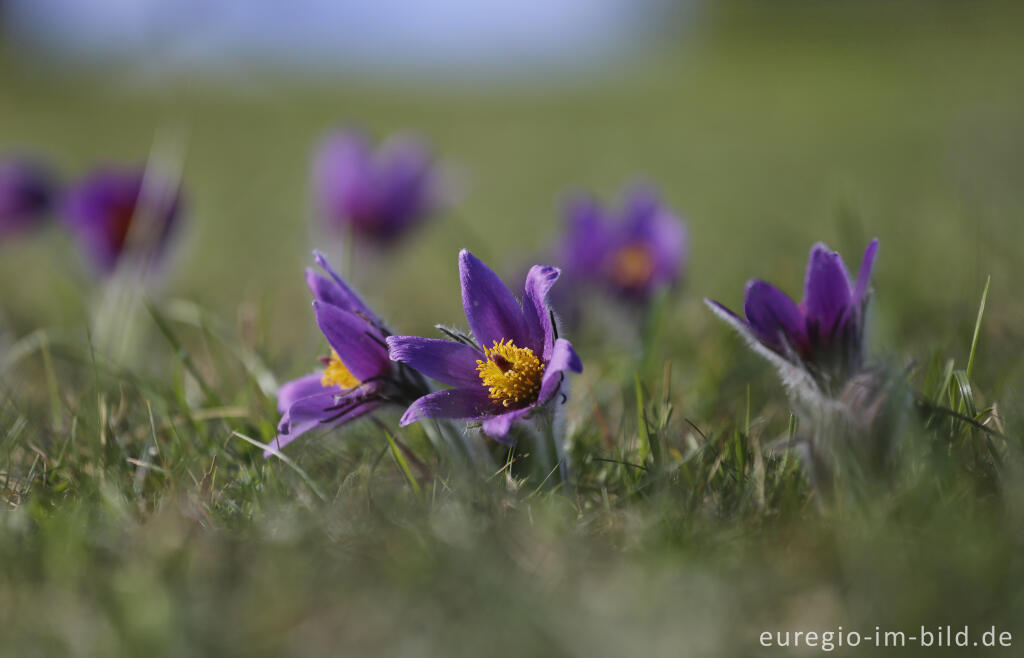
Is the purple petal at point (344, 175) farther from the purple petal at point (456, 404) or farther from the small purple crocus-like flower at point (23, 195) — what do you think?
the purple petal at point (456, 404)

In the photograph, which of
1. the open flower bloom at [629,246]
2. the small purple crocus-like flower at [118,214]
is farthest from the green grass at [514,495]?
the small purple crocus-like flower at [118,214]

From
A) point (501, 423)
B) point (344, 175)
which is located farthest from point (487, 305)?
point (344, 175)

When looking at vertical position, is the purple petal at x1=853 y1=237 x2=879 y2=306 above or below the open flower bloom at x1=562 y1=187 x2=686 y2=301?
above

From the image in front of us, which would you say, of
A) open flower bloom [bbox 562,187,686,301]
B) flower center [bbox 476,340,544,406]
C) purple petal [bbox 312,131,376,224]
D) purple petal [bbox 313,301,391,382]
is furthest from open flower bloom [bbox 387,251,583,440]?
purple petal [bbox 312,131,376,224]

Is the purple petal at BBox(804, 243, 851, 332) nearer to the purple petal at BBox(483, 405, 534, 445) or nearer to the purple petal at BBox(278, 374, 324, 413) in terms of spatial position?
the purple petal at BBox(483, 405, 534, 445)

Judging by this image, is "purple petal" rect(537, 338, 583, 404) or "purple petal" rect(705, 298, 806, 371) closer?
"purple petal" rect(537, 338, 583, 404)

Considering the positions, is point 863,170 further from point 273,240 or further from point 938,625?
point 938,625

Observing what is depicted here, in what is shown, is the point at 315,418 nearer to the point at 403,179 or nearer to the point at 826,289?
the point at 826,289
